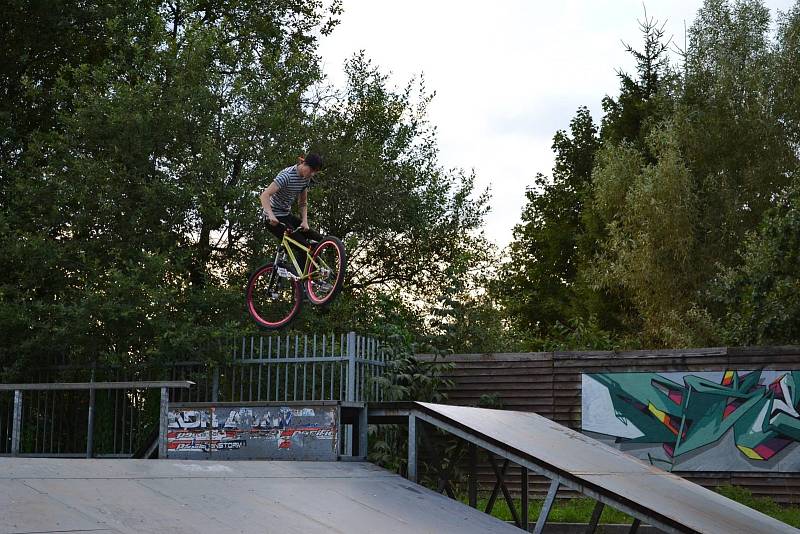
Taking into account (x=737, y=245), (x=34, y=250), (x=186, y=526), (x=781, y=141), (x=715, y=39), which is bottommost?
(x=186, y=526)

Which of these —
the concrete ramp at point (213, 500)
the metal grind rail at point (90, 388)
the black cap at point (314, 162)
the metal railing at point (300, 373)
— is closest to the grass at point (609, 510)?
the metal railing at point (300, 373)

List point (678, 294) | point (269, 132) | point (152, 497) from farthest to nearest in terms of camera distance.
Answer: point (678, 294)
point (269, 132)
point (152, 497)

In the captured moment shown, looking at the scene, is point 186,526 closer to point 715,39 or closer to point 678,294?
point 678,294

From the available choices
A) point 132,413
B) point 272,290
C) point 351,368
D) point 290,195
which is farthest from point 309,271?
point 132,413

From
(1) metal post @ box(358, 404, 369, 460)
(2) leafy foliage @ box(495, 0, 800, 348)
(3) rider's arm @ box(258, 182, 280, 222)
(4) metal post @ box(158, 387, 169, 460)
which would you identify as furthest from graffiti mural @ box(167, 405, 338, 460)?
(2) leafy foliage @ box(495, 0, 800, 348)

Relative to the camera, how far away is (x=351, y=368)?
10.7m

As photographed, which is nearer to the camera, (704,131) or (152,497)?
(152,497)

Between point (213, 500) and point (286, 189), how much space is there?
4.22 metres

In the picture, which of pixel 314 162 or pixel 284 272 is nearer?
pixel 314 162

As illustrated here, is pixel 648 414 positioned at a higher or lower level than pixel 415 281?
lower

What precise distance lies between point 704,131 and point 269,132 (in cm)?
1480

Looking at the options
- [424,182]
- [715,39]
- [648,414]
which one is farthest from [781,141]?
[648,414]

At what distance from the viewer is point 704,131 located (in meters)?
26.4

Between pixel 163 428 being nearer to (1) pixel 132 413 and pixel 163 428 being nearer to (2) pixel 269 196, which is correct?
(2) pixel 269 196
